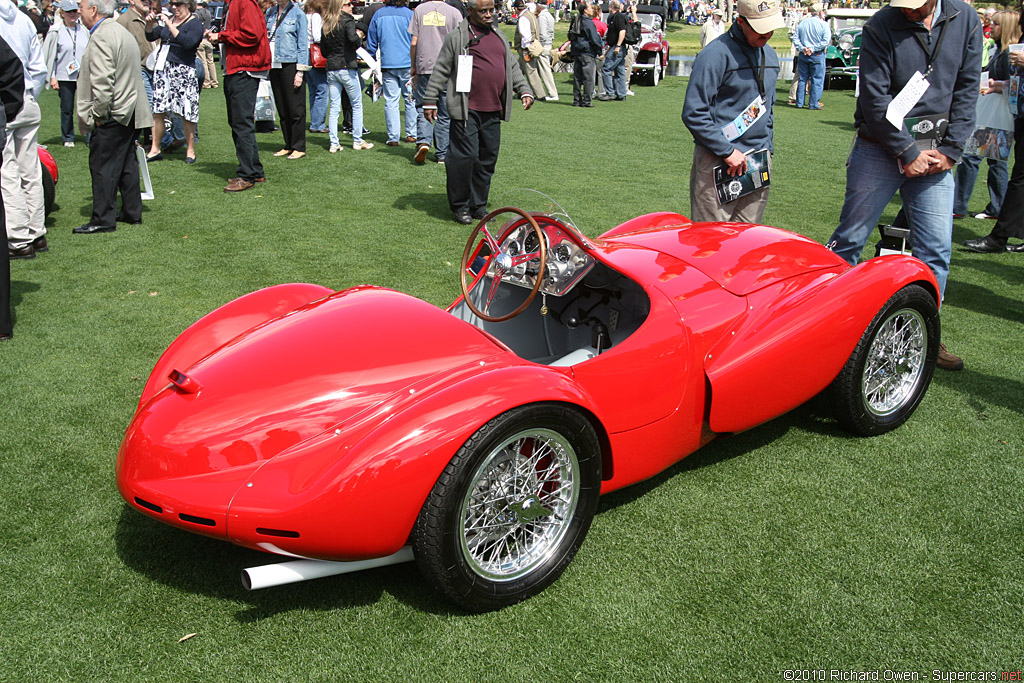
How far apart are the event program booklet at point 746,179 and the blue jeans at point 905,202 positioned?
0.50 m

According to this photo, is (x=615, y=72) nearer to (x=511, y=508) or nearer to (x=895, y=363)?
(x=895, y=363)

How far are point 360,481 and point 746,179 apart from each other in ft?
11.4

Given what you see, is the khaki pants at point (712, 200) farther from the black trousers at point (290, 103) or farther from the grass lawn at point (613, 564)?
the black trousers at point (290, 103)

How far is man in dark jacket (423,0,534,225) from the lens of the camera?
7.61 metres

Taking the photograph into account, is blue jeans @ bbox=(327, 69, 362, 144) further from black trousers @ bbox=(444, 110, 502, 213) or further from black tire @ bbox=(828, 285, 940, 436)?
black tire @ bbox=(828, 285, 940, 436)

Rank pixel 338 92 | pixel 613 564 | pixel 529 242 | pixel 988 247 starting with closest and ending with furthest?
pixel 613 564 → pixel 529 242 → pixel 988 247 → pixel 338 92

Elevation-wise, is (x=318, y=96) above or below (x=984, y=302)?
above

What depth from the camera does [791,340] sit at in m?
3.68

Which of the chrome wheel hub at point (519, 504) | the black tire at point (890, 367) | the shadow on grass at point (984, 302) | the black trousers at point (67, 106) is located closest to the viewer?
the chrome wheel hub at point (519, 504)

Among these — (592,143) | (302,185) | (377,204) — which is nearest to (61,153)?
(302,185)

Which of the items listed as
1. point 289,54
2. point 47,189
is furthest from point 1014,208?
point 47,189

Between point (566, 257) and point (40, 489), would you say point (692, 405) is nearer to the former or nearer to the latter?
point (566, 257)

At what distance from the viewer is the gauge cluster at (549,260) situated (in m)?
3.63

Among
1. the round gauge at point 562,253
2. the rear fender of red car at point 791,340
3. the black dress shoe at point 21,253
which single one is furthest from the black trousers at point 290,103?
the rear fender of red car at point 791,340
